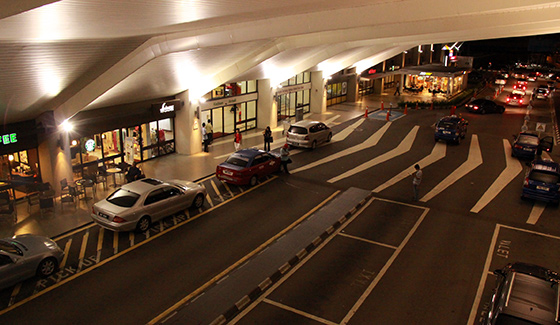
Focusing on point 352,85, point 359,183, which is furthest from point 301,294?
point 352,85

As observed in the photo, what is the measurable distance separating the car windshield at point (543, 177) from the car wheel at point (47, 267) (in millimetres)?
17754

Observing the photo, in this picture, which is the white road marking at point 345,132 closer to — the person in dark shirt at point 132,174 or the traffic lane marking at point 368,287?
the traffic lane marking at point 368,287

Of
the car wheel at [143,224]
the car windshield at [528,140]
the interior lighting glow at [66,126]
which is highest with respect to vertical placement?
the interior lighting glow at [66,126]

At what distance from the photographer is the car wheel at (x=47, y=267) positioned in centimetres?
1170

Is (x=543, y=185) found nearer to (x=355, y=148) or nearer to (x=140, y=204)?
(x=355, y=148)

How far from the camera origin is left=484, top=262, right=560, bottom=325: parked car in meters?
8.84

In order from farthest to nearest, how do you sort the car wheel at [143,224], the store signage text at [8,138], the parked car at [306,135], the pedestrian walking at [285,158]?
the parked car at [306,135] → the pedestrian walking at [285,158] → the store signage text at [8,138] → the car wheel at [143,224]

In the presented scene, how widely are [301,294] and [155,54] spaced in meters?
10.4

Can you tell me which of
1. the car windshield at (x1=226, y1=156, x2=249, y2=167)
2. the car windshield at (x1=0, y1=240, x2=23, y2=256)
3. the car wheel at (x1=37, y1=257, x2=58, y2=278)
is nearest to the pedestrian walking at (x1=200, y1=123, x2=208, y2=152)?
the car windshield at (x1=226, y1=156, x2=249, y2=167)

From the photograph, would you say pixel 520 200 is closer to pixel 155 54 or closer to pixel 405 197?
pixel 405 197

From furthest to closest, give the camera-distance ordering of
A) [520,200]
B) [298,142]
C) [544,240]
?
→ [298,142], [520,200], [544,240]

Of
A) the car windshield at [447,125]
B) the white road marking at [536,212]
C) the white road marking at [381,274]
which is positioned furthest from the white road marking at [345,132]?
the white road marking at [536,212]

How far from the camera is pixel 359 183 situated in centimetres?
2014

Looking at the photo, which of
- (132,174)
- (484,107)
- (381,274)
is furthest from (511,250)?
(484,107)
